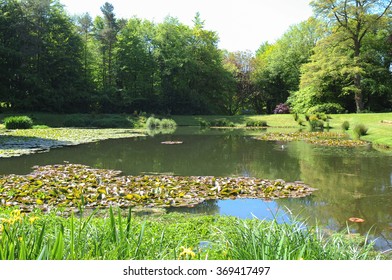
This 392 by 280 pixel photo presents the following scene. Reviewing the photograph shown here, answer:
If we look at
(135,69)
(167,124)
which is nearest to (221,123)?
(167,124)

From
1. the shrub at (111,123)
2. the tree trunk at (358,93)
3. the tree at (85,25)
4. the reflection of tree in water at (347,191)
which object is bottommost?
the reflection of tree in water at (347,191)

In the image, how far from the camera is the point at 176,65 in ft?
Answer: 122

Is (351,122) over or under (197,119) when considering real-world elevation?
under

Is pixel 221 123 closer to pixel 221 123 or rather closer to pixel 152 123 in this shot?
pixel 221 123

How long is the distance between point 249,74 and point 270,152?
107 ft

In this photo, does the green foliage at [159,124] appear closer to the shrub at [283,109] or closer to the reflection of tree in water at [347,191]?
the shrub at [283,109]

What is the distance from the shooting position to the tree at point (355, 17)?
2952 centimetres

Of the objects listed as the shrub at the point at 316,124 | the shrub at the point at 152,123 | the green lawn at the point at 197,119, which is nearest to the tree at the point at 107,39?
the green lawn at the point at 197,119

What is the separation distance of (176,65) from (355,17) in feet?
55.6

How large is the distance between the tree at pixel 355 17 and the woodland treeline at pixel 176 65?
0.08 m

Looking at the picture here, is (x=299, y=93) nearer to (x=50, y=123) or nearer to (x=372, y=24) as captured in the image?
(x=372, y=24)

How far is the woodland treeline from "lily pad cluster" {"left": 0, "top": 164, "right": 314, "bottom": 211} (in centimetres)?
2568

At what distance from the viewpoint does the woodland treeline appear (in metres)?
31.0
